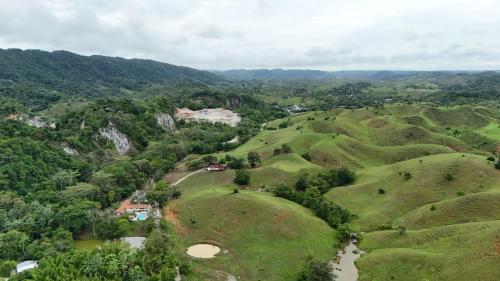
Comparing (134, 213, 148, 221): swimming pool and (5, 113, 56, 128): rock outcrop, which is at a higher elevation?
(5, 113, 56, 128): rock outcrop

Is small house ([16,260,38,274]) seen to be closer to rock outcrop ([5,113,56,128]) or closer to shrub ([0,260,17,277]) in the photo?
shrub ([0,260,17,277])

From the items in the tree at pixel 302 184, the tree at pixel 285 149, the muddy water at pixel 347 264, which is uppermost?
the tree at pixel 285 149

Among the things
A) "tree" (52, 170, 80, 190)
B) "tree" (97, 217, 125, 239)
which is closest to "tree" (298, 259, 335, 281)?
"tree" (97, 217, 125, 239)

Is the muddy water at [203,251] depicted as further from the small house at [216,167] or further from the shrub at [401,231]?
the small house at [216,167]

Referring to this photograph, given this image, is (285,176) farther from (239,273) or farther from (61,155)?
(61,155)

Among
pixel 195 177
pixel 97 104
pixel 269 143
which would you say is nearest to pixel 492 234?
pixel 195 177

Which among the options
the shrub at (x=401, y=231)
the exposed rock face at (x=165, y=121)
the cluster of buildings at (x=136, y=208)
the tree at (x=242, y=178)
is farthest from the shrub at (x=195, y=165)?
the exposed rock face at (x=165, y=121)
